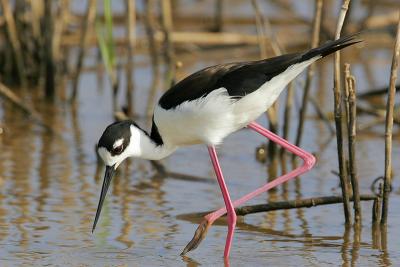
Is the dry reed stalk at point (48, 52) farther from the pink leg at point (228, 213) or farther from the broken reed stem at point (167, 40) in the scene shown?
the pink leg at point (228, 213)

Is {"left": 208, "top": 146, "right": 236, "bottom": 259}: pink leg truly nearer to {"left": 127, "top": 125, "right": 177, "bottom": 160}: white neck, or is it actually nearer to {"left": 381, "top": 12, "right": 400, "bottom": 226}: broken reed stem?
{"left": 127, "top": 125, "right": 177, "bottom": 160}: white neck

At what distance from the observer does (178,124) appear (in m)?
5.29

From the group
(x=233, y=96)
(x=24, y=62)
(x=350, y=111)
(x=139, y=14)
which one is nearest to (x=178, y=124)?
(x=233, y=96)

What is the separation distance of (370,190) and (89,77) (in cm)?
434

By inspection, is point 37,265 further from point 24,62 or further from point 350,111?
point 24,62

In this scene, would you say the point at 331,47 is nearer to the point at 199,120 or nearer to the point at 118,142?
the point at 199,120

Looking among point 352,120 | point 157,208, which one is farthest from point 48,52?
point 352,120

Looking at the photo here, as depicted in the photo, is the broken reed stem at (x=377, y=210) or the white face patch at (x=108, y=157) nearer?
the white face patch at (x=108, y=157)

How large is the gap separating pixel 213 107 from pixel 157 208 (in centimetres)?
121

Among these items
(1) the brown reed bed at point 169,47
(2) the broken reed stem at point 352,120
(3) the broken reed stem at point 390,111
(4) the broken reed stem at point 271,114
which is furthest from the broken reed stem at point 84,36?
(3) the broken reed stem at point 390,111

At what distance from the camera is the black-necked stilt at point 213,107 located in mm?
5145

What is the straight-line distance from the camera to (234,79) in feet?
17.0

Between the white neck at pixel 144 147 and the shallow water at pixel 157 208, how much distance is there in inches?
18.9

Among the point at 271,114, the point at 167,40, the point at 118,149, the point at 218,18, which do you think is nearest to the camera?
the point at 118,149
